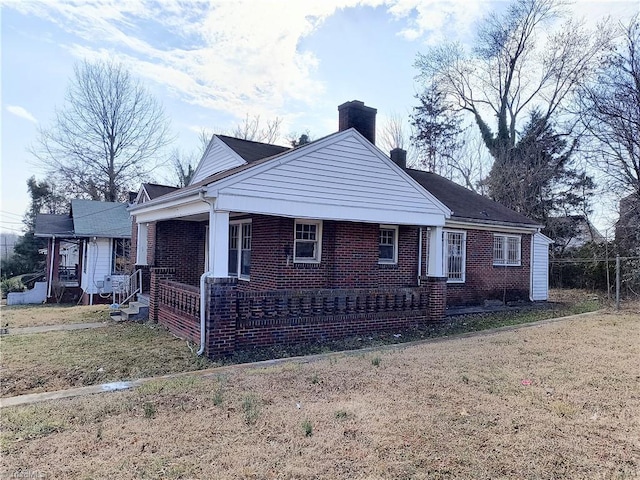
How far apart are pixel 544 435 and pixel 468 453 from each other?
0.98 m

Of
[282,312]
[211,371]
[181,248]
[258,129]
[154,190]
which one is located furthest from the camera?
[258,129]

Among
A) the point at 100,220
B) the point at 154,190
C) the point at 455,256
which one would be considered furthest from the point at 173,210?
the point at 100,220

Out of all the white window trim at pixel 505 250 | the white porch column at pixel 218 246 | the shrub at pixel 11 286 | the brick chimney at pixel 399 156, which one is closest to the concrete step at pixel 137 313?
the white porch column at pixel 218 246

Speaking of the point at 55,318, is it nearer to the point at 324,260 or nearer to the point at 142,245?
the point at 142,245

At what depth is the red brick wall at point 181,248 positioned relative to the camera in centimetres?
1258

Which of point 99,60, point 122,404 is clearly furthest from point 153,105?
point 122,404

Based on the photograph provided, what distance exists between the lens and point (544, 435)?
4.06 metres

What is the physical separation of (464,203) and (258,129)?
24.7 meters

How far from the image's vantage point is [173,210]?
9656mm

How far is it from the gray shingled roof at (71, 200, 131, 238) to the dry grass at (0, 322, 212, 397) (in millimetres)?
10461

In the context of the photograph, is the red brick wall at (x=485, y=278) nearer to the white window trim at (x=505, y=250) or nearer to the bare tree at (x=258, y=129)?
the white window trim at (x=505, y=250)

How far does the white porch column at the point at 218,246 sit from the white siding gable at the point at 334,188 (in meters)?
0.22

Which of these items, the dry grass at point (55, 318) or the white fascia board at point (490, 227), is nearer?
the dry grass at point (55, 318)

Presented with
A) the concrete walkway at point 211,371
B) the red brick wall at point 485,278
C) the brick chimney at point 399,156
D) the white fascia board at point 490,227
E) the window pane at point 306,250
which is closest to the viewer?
the concrete walkway at point 211,371
